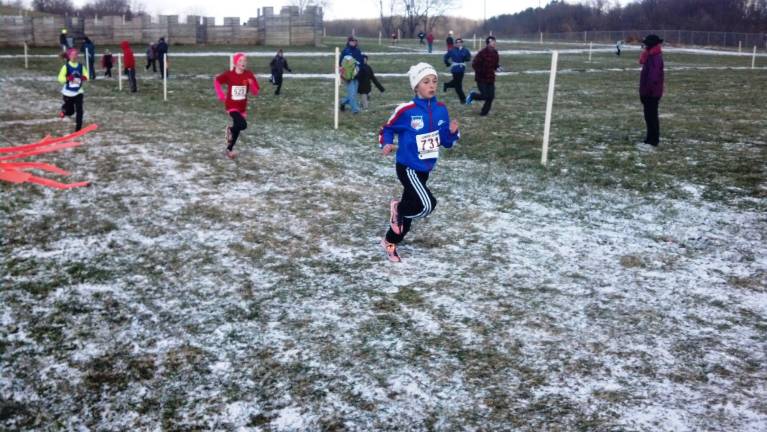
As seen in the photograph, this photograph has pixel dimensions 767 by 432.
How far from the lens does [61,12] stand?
120 m

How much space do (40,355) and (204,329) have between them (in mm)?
1118

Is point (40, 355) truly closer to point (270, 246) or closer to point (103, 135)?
point (270, 246)

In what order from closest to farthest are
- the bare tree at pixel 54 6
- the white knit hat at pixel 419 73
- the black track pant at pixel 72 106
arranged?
the white knit hat at pixel 419 73 → the black track pant at pixel 72 106 → the bare tree at pixel 54 6

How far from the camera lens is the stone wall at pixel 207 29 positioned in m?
49.9

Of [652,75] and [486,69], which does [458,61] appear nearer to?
[486,69]

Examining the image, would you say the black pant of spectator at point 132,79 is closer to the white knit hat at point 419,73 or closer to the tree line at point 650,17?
the white knit hat at point 419,73

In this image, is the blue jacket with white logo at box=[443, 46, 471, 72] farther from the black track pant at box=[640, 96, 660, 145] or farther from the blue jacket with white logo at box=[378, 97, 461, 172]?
the blue jacket with white logo at box=[378, 97, 461, 172]

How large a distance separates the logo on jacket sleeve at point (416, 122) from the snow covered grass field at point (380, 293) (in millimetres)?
1364

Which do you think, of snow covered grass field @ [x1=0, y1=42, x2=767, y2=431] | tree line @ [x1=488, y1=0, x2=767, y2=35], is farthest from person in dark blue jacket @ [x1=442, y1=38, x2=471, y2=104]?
tree line @ [x1=488, y1=0, x2=767, y2=35]

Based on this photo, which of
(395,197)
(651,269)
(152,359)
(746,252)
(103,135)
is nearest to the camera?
(152,359)

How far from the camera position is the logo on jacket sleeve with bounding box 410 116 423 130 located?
6.04m

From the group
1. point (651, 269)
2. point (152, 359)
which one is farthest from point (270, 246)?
point (651, 269)

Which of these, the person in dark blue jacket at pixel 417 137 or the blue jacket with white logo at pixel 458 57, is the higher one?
the blue jacket with white logo at pixel 458 57

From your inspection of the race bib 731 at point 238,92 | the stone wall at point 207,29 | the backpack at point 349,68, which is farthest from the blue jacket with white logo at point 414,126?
the stone wall at point 207,29
